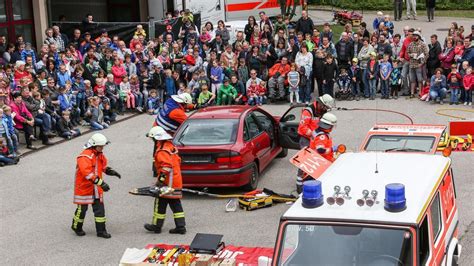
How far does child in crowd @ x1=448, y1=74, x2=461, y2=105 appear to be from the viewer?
22406 millimetres

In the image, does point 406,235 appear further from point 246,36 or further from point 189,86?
point 246,36

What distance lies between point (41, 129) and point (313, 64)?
8.46 meters

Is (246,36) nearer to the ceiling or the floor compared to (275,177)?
nearer to the ceiling

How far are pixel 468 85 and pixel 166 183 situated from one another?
1225 cm

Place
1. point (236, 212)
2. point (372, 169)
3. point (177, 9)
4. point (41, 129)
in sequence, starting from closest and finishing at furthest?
point (372, 169) < point (236, 212) < point (41, 129) < point (177, 9)

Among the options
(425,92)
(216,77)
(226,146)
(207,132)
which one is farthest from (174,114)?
(425,92)

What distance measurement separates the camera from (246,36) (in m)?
27.0

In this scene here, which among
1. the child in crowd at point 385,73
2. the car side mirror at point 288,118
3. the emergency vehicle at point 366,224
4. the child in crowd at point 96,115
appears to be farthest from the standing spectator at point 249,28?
the emergency vehicle at point 366,224

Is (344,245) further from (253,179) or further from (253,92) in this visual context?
(253,92)

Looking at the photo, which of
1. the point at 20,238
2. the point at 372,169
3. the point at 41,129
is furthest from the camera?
the point at 41,129

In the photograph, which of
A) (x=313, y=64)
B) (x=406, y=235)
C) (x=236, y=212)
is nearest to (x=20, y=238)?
(x=236, y=212)

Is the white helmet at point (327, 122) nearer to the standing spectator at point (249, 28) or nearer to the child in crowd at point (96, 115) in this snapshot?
the child in crowd at point (96, 115)

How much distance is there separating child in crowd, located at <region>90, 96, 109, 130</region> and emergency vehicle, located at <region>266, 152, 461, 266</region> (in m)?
13.3

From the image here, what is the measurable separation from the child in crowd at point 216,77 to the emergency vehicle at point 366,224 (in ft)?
49.4
